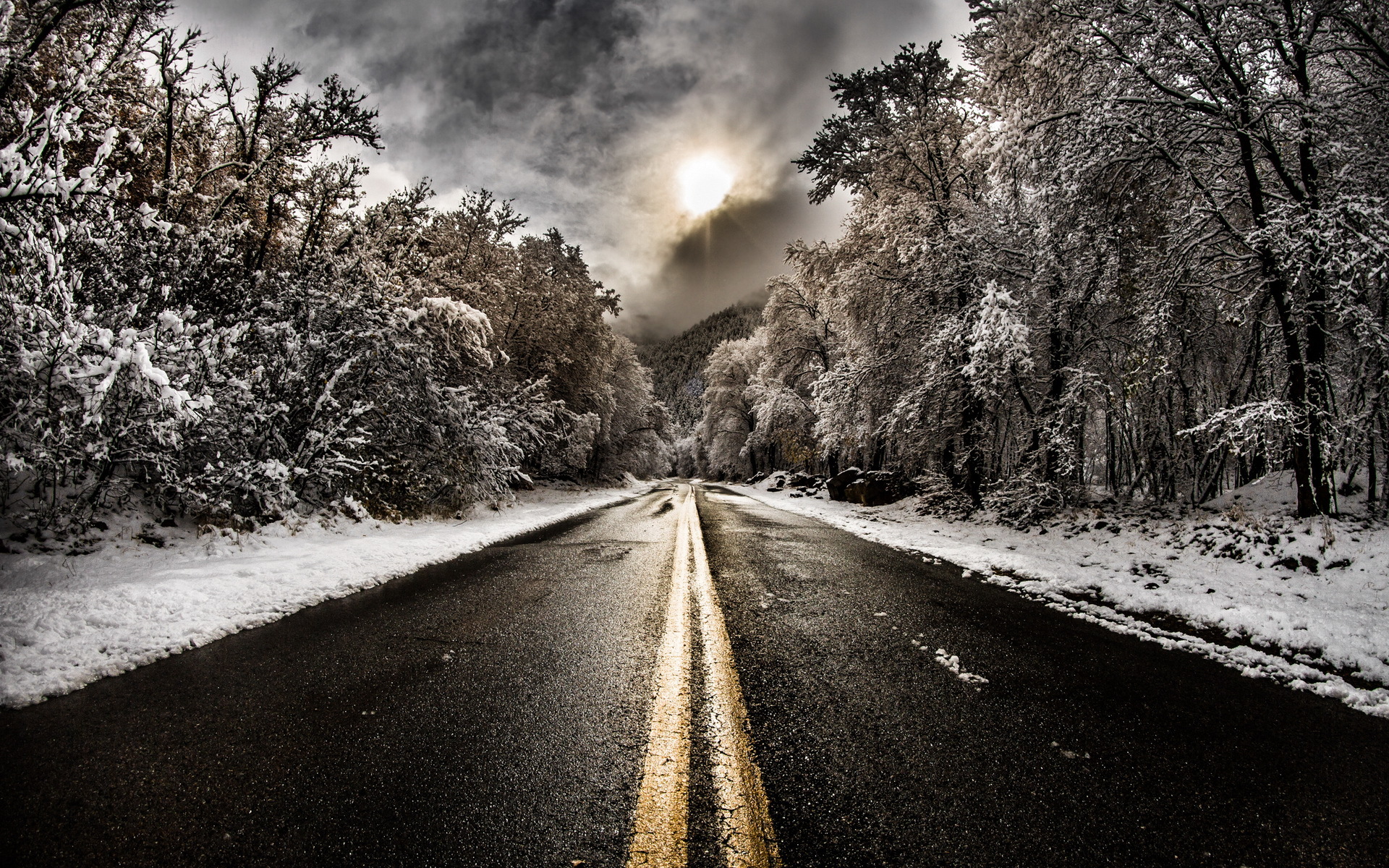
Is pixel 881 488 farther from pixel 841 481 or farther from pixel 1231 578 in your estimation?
pixel 1231 578

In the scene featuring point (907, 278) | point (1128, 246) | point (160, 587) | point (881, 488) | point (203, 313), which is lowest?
point (881, 488)

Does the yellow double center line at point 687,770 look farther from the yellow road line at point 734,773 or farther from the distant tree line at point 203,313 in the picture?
the distant tree line at point 203,313

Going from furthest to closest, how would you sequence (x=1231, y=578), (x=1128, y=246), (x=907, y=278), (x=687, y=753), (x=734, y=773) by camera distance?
(x=907, y=278) < (x=1128, y=246) < (x=1231, y=578) < (x=687, y=753) < (x=734, y=773)

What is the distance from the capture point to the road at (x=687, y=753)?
1.51 meters

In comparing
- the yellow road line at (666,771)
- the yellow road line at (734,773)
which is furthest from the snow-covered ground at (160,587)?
the yellow road line at (734,773)

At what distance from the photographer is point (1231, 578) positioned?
528 cm

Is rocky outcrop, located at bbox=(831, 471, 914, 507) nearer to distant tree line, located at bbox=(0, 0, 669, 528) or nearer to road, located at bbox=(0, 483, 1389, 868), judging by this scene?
distant tree line, located at bbox=(0, 0, 669, 528)

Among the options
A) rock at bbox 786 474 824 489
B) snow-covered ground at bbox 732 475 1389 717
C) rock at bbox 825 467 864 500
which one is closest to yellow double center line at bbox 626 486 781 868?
snow-covered ground at bbox 732 475 1389 717

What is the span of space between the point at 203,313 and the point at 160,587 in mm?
4957

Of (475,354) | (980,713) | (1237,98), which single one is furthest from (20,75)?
(1237,98)

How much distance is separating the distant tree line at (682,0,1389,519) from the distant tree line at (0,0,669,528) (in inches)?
391

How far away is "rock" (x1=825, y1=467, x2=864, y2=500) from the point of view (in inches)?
691

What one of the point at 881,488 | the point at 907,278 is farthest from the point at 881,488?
the point at 907,278

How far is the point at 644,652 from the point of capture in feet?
10.0
